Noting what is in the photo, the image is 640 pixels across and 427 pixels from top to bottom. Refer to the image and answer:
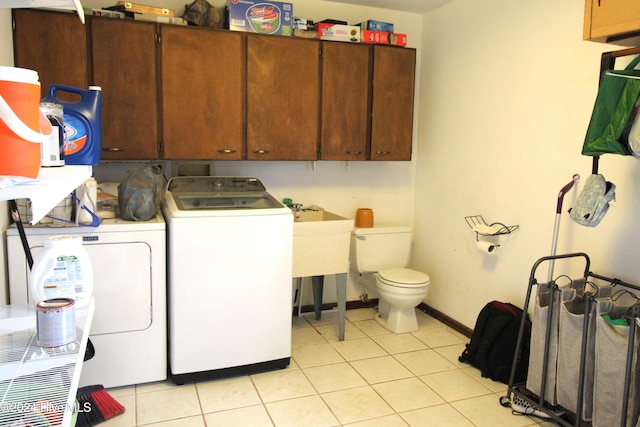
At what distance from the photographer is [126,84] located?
2.93 metres

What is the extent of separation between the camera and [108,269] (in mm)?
2576

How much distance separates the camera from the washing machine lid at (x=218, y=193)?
292 cm

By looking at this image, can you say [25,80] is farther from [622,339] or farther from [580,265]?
[580,265]

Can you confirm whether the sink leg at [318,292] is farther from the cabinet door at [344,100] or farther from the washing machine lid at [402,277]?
the cabinet door at [344,100]

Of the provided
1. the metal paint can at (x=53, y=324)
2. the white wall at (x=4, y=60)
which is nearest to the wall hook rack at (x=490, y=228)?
the metal paint can at (x=53, y=324)

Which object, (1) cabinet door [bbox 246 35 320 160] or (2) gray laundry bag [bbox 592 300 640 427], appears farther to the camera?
(1) cabinet door [bbox 246 35 320 160]

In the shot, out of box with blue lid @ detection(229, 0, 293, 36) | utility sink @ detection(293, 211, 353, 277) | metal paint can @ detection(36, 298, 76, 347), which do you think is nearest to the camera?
metal paint can @ detection(36, 298, 76, 347)

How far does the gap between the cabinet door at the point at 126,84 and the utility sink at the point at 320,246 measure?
1.13 meters

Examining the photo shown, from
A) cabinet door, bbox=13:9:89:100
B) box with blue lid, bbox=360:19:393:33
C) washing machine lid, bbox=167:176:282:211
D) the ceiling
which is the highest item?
the ceiling

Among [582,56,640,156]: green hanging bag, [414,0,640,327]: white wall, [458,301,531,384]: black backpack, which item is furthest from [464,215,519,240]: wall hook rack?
[582,56,640,156]: green hanging bag

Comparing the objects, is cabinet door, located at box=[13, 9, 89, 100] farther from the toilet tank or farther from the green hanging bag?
the green hanging bag

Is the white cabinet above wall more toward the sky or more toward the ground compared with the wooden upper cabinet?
more toward the ground

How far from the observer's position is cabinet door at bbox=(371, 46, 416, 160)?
3549 mm

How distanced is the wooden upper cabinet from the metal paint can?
2179 millimetres
